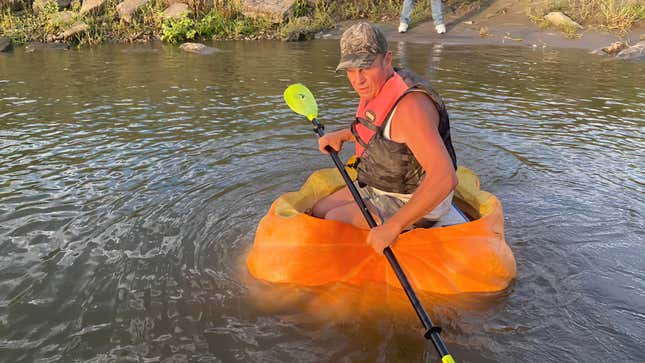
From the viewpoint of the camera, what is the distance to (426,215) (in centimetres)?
322

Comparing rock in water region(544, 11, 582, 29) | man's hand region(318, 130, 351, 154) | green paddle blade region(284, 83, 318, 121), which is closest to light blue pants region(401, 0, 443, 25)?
rock in water region(544, 11, 582, 29)

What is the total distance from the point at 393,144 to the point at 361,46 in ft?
1.98

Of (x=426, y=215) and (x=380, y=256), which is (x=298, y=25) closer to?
(x=426, y=215)

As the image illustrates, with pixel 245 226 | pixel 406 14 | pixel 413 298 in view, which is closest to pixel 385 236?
pixel 413 298

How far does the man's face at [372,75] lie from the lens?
9.59 ft

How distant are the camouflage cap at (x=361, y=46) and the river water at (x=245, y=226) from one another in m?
1.40

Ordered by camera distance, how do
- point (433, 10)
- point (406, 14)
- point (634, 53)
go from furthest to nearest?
point (406, 14)
point (433, 10)
point (634, 53)

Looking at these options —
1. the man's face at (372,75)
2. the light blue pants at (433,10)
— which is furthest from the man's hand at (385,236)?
the light blue pants at (433,10)

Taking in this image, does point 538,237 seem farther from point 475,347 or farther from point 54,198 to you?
point 54,198

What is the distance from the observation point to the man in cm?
266

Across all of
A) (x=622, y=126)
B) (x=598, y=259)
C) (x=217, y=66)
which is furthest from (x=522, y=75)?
(x=598, y=259)

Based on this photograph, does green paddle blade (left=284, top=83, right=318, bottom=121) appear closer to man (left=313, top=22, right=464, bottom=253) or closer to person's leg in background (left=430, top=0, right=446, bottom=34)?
man (left=313, top=22, right=464, bottom=253)

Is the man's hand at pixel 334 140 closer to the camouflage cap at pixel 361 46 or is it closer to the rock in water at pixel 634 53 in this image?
the camouflage cap at pixel 361 46

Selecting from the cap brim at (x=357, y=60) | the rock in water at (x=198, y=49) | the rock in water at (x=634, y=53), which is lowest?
the rock in water at (x=634, y=53)
